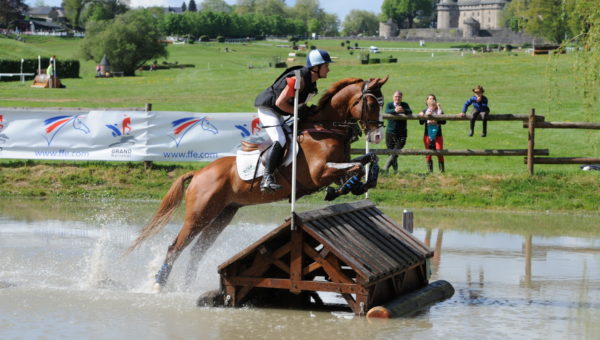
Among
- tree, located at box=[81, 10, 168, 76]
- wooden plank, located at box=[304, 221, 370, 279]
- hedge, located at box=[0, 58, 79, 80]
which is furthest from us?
tree, located at box=[81, 10, 168, 76]

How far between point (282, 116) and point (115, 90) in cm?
3979

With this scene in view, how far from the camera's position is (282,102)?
31.0 ft

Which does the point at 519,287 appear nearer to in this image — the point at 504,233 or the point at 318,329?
the point at 318,329

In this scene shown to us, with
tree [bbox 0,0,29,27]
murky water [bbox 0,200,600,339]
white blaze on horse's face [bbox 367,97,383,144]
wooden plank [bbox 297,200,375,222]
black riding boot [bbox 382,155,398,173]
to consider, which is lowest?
murky water [bbox 0,200,600,339]

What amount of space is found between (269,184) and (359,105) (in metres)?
1.26

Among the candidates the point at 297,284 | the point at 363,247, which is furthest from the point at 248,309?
the point at 363,247

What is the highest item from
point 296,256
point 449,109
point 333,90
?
point 333,90

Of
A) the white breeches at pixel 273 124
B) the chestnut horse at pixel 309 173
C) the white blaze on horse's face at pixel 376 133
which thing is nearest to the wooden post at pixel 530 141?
the chestnut horse at pixel 309 173

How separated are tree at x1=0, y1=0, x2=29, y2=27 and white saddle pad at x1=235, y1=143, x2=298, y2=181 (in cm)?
11947

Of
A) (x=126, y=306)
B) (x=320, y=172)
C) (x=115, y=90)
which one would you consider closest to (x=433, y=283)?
(x=320, y=172)

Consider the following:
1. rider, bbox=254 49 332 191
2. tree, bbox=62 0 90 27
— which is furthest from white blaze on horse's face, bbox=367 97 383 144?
tree, bbox=62 0 90 27

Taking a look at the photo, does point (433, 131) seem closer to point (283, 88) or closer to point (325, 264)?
point (283, 88)

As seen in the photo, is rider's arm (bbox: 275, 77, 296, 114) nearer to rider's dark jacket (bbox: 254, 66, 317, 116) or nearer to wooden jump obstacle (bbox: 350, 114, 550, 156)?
rider's dark jacket (bbox: 254, 66, 317, 116)

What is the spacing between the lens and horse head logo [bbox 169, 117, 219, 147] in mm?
18969
